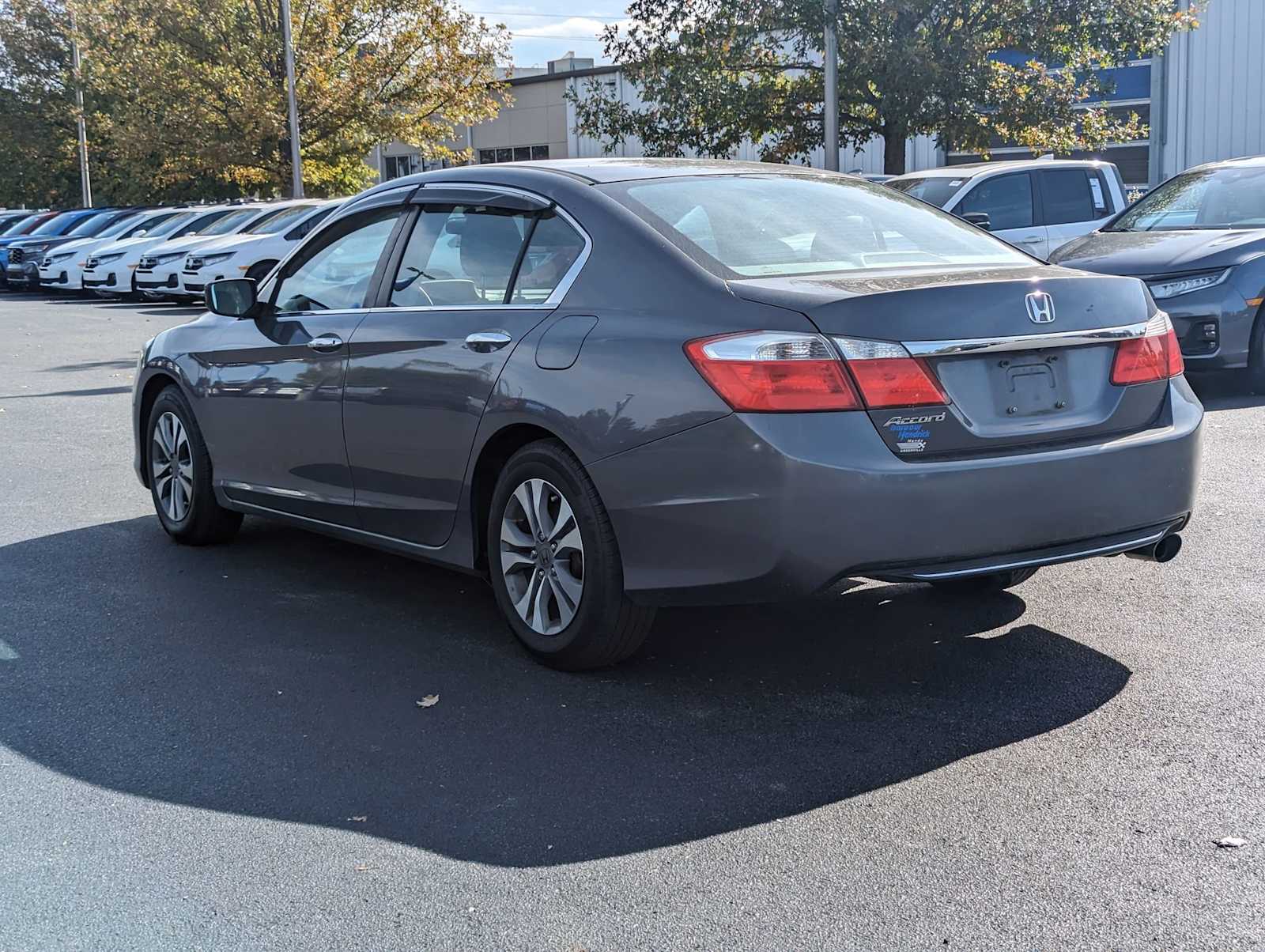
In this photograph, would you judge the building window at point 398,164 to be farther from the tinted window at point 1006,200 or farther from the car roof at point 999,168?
the tinted window at point 1006,200

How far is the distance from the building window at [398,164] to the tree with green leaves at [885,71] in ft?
101

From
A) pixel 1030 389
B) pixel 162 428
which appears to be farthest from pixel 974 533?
pixel 162 428

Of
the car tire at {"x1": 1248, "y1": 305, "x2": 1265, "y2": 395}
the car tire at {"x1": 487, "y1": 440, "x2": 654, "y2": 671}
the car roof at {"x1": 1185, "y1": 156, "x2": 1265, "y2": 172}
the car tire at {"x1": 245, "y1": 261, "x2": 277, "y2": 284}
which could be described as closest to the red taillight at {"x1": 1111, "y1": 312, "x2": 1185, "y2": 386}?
the car tire at {"x1": 487, "y1": 440, "x2": 654, "y2": 671}

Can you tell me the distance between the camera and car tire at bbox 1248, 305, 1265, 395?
33.8 feet

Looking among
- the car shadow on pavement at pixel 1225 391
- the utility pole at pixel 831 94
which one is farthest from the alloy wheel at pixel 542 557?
the utility pole at pixel 831 94

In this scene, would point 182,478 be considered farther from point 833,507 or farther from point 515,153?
point 515,153

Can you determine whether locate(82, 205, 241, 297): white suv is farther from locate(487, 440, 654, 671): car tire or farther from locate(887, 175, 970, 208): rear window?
locate(487, 440, 654, 671): car tire

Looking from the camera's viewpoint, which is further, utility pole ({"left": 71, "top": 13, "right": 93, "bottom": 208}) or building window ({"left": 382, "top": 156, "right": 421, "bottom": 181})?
building window ({"left": 382, "top": 156, "right": 421, "bottom": 181})

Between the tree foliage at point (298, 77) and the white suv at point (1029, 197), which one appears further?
the tree foliage at point (298, 77)

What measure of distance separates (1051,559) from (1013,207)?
37.0ft

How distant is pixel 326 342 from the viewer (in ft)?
18.6

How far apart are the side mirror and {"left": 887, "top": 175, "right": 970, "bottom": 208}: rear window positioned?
936cm

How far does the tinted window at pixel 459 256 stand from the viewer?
5.07 metres

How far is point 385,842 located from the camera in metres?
3.55
